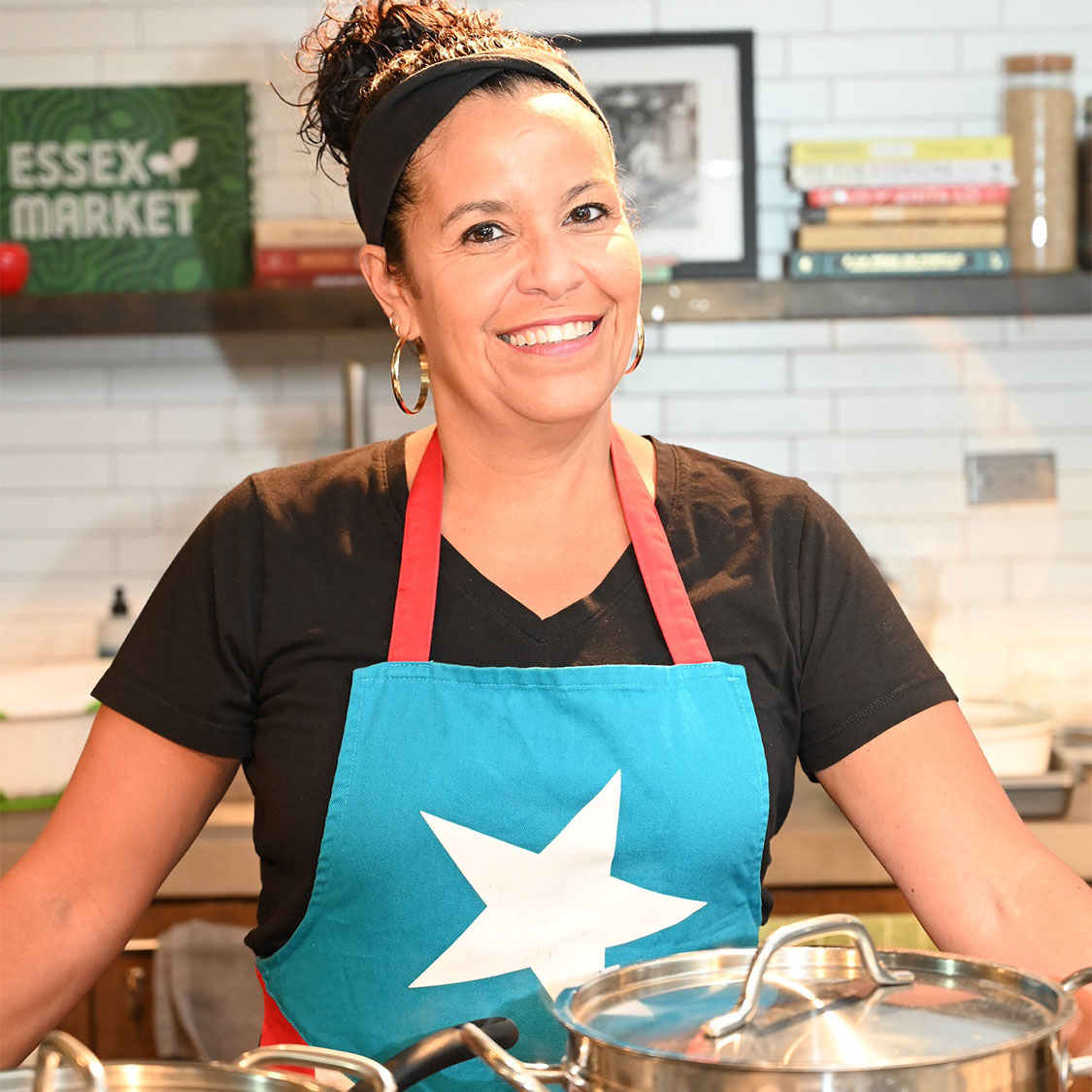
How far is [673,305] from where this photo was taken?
2.84m

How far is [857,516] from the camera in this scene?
3.24 metres

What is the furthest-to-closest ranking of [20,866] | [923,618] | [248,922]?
[923,618]
[248,922]
[20,866]

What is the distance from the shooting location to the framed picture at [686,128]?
3074 mm

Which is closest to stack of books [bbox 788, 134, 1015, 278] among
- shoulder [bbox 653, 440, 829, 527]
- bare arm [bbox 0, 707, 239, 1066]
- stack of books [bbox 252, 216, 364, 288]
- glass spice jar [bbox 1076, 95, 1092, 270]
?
glass spice jar [bbox 1076, 95, 1092, 270]

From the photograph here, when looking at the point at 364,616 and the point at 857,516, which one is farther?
the point at 857,516

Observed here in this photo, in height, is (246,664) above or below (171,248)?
below

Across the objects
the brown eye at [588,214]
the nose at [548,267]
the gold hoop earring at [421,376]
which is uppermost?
the brown eye at [588,214]

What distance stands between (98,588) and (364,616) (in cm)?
193

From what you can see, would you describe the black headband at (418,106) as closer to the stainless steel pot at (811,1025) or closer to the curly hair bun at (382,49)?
the curly hair bun at (382,49)

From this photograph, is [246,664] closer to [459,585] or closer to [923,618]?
[459,585]

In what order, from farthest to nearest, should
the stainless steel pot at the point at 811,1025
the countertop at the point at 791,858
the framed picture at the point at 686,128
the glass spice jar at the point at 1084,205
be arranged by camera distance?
the framed picture at the point at 686,128
the glass spice jar at the point at 1084,205
the countertop at the point at 791,858
the stainless steel pot at the point at 811,1025

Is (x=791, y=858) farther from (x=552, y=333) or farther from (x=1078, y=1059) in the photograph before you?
(x=1078, y=1059)

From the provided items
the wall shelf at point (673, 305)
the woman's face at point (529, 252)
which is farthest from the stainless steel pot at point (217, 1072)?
the wall shelf at point (673, 305)

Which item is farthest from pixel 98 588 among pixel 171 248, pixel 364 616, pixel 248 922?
pixel 364 616
